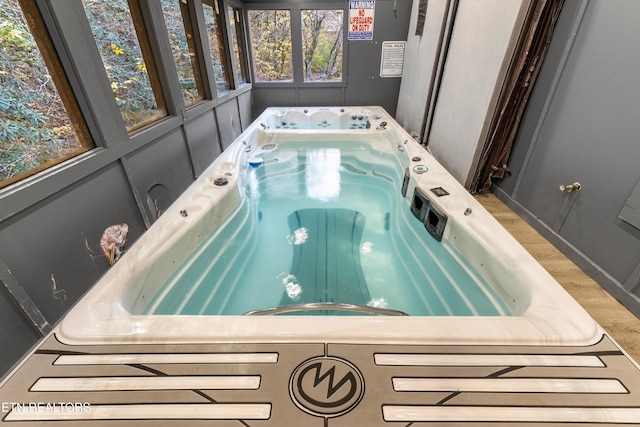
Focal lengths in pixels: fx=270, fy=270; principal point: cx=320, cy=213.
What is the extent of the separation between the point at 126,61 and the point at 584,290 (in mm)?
2741

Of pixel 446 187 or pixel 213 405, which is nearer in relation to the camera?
pixel 213 405

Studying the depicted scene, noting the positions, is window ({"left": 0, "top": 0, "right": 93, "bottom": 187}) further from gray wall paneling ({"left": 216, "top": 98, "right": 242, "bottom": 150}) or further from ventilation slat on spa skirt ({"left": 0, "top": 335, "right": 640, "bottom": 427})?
gray wall paneling ({"left": 216, "top": 98, "right": 242, "bottom": 150})

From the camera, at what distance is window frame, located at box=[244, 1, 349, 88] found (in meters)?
3.42

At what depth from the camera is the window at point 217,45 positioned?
2630 mm

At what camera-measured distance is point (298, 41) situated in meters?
3.55

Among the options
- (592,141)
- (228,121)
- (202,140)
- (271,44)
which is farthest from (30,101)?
(271,44)

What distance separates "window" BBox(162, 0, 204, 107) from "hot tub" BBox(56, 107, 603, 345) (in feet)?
2.08

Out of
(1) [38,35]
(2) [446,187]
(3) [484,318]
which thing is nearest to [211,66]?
(1) [38,35]

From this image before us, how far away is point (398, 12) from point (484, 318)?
3927 mm

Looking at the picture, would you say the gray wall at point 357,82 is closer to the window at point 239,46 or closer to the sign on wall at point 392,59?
the sign on wall at point 392,59

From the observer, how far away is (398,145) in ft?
7.51

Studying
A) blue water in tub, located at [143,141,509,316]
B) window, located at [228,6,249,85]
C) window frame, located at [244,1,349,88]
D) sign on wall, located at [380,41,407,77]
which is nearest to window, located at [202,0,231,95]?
window, located at [228,6,249,85]

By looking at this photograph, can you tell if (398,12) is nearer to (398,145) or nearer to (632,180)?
(398,145)

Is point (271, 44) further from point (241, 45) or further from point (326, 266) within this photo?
point (326, 266)
